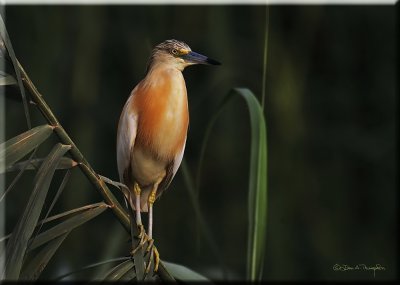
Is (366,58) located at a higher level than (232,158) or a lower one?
higher

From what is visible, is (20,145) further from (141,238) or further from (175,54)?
(175,54)

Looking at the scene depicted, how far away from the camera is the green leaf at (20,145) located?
750 millimetres

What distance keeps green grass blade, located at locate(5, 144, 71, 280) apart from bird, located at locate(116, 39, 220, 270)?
23 centimetres

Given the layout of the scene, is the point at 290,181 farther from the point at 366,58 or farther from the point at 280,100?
the point at 366,58

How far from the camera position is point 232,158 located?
243 cm

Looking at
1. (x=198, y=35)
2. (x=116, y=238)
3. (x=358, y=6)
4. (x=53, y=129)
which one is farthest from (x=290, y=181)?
(x=53, y=129)

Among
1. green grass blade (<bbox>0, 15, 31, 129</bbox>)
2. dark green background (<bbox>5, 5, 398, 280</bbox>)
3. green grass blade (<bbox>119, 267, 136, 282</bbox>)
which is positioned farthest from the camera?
dark green background (<bbox>5, 5, 398, 280</bbox>)

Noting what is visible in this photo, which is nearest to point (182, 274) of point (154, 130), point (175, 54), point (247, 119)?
point (154, 130)

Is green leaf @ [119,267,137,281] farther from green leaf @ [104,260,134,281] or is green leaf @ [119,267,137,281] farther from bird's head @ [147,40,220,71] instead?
bird's head @ [147,40,220,71]

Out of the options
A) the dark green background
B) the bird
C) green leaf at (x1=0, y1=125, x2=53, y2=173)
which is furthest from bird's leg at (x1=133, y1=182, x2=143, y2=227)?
the dark green background

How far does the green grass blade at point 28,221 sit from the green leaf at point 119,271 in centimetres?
12

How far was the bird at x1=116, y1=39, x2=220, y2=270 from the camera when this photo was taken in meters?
0.99

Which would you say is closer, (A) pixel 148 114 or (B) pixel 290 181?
(A) pixel 148 114

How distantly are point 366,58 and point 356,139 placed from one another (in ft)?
1.11
